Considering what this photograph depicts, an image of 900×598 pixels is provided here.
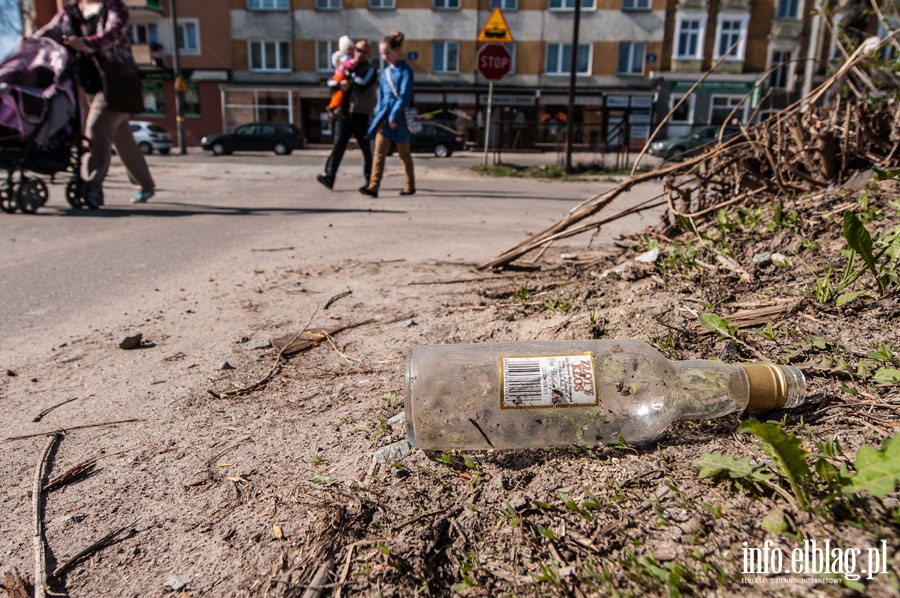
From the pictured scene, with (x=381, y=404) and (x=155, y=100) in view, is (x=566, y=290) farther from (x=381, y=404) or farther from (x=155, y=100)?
(x=155, y=100)

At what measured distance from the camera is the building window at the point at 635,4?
3481 cm

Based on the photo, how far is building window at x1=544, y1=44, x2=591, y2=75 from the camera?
→ 35.2 metres

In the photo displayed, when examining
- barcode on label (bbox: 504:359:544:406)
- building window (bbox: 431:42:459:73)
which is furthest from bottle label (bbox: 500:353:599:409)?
building window (bbox: 431:42:459:73)

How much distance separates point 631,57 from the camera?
35219 millimetres

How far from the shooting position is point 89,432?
1936mm

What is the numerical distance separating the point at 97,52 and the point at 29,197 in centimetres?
165

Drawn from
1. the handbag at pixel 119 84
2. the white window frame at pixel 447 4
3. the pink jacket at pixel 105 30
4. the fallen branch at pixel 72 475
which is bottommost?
the fallen branch at pixel 72 475

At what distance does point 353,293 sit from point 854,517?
272 cm

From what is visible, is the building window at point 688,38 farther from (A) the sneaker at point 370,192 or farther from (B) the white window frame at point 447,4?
(A) the sneaker at point 370,192

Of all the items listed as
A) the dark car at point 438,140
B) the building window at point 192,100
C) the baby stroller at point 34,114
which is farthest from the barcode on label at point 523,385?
the building window at point 192,100

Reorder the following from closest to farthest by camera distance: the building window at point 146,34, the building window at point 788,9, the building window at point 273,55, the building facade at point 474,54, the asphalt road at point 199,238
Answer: the asphalt road at point 199,238 → the building window at point 788,9 → the building facade at point 474,54 → the building window at point 273,55 → the building window at point 146,34

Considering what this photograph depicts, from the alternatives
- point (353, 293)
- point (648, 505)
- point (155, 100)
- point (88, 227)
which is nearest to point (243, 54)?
point (155, 100)

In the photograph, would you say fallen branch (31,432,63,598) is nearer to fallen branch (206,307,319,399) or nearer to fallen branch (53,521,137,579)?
fallen branch (53,521,137,579)

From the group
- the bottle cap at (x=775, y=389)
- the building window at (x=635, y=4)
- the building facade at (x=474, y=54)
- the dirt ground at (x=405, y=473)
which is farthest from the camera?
the building window at (x=635, y=4)
